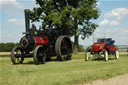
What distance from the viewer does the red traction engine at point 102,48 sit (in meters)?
13.9

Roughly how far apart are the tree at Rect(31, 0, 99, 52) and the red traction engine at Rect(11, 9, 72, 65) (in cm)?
1144

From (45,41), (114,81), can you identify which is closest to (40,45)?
(45,41)

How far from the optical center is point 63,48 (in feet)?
45.3

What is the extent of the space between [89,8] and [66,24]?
4608 mm

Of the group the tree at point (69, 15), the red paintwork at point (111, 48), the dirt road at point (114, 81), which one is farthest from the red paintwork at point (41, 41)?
the tree at point (69, 15)

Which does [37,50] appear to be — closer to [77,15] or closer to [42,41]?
[42,41]

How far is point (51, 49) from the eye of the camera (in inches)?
Answer: 533

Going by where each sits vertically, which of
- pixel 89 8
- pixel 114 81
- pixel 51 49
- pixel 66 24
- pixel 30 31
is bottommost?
pixel 114 81

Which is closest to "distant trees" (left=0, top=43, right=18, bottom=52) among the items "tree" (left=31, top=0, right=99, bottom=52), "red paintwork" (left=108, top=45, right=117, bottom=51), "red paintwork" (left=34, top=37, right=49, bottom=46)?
"tree" (left=31, top=0, right=99, bottom=52)

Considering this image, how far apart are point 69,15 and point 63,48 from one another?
14.8 metres

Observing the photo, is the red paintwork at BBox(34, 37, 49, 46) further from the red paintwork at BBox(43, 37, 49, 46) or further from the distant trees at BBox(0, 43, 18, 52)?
Result: the distant trees at BBox(0, 43, 18, 52)

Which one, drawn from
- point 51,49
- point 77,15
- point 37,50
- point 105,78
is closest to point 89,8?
point 77,15

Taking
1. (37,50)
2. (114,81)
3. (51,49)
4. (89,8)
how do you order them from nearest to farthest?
(114,81), (37,50), (51,49), (89,8)

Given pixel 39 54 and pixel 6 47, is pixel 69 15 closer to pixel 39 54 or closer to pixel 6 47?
pixel 39 54
